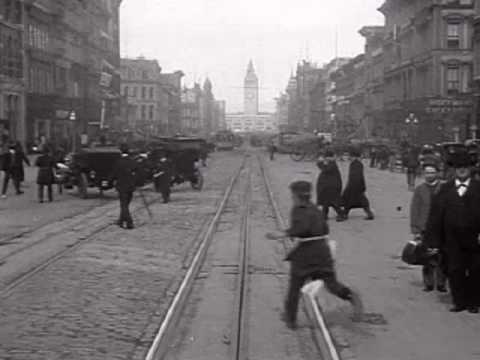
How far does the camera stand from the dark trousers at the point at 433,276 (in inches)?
430

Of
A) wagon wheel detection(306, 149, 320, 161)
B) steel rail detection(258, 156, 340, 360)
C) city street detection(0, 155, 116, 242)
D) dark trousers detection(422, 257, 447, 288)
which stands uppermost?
dark trousers detection(422, 257, 447, 288)

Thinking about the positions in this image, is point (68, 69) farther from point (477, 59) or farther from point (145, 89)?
point (145, 89)

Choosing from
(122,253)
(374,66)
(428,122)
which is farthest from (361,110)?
(122,253)

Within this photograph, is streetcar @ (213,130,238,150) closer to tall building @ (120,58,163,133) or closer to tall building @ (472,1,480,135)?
tall building @ (120,58,163,133)

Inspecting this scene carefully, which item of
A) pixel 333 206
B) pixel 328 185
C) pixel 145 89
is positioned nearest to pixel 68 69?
pixel 333 206

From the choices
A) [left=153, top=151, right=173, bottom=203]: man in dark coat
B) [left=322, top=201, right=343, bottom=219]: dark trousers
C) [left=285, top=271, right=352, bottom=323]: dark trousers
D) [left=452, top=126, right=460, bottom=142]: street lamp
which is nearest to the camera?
[left=285, top=271, right=352, bottom=323]: dark trousers

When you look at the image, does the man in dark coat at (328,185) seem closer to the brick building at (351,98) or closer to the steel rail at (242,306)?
the steel rail at (242,306)

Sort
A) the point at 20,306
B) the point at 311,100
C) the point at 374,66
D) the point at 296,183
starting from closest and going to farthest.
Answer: the point at 296,183 → the point at 20,306 → the point at 374,66 → the point at 311,100

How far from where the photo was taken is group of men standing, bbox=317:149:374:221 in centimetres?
1934

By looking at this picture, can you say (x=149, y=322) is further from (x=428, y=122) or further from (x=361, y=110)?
(x=361, y=110)

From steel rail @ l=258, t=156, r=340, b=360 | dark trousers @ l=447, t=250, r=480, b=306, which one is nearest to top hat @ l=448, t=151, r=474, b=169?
dark trousers @ l=447, t=250, r=480, b=306

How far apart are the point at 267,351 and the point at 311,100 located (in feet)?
554

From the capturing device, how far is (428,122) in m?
64.8

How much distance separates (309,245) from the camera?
28.7ft
